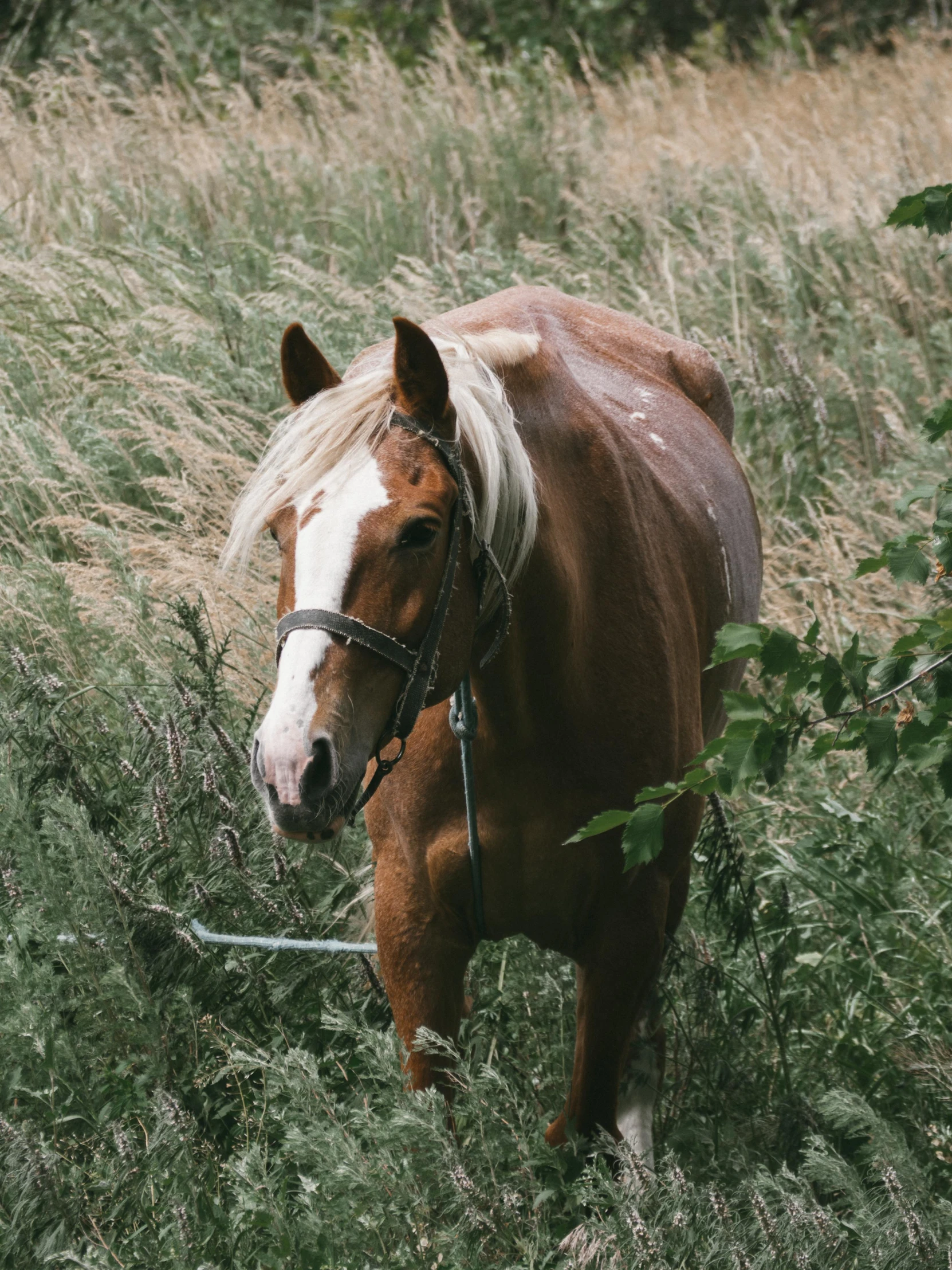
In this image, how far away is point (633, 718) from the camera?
227 cm

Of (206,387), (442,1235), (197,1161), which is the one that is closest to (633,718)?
(442,1235)

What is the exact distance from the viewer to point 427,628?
1.82m

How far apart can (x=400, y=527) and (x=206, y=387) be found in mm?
3288

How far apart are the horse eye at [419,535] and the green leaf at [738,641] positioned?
1.38 ft

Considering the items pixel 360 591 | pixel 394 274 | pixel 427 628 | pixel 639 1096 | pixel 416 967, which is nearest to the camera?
pixel 360 591

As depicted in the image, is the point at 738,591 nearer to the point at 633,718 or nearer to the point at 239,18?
the point at 633,718

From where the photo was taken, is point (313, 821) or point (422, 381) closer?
point (313, 821)

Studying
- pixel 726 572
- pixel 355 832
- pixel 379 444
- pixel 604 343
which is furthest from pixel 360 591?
pixel 604 343

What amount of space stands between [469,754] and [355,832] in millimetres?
1211

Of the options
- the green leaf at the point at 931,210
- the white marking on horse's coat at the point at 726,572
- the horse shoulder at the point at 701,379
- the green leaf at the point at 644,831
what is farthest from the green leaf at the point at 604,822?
the horse shoulder at the point at 701,379

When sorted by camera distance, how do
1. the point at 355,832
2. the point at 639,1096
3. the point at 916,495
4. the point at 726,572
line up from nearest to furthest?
the point at 916,495, the point at 639,1096, the point at 726,572, the point at 355,832

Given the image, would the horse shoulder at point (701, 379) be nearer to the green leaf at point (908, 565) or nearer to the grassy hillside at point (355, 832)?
the grassy hillside at point (355, 832)

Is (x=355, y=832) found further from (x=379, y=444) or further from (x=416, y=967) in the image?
(x=379, y=444)

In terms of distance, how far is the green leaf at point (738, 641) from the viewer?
5.50 feet
